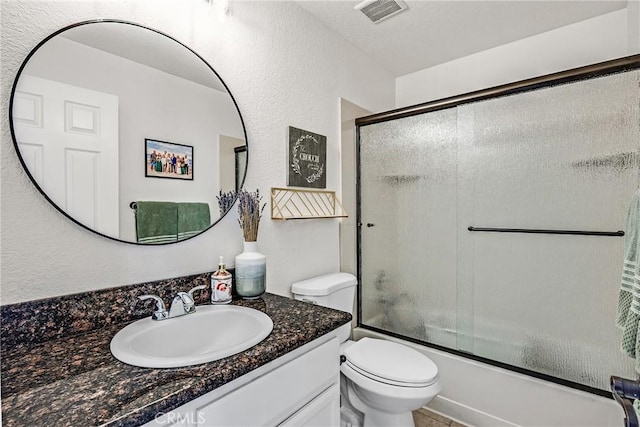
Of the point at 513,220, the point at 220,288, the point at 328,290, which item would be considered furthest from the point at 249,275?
the point at 513,220

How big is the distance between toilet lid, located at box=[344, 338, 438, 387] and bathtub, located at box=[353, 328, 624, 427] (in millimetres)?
449

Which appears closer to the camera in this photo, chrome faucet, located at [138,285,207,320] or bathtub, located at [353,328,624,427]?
chrome faucet, located at [138,285,207,320]

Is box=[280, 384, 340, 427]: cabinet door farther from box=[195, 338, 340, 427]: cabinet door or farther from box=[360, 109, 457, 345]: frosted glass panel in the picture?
box=[360, 109, 457, 345]: frosted glass panel

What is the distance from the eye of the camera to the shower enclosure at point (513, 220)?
4.76 ft

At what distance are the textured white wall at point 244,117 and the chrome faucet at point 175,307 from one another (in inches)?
4.9

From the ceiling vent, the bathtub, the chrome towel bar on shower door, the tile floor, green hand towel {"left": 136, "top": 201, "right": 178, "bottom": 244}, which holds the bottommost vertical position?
the tile floor

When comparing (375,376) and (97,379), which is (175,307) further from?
(375,376)

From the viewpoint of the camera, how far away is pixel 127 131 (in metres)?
1.08

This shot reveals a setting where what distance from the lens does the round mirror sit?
91cm

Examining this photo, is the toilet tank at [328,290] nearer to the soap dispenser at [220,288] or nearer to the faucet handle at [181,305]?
the soap dispenser at [220,288]

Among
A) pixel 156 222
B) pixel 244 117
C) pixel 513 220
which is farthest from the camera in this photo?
pixel 513 220

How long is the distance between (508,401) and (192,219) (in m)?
1.86

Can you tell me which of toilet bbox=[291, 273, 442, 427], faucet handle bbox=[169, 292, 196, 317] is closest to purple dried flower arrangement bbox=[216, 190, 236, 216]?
faucet handle bbox=[169, 292, 196, 317]

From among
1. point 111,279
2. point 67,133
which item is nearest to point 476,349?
point 111,279
